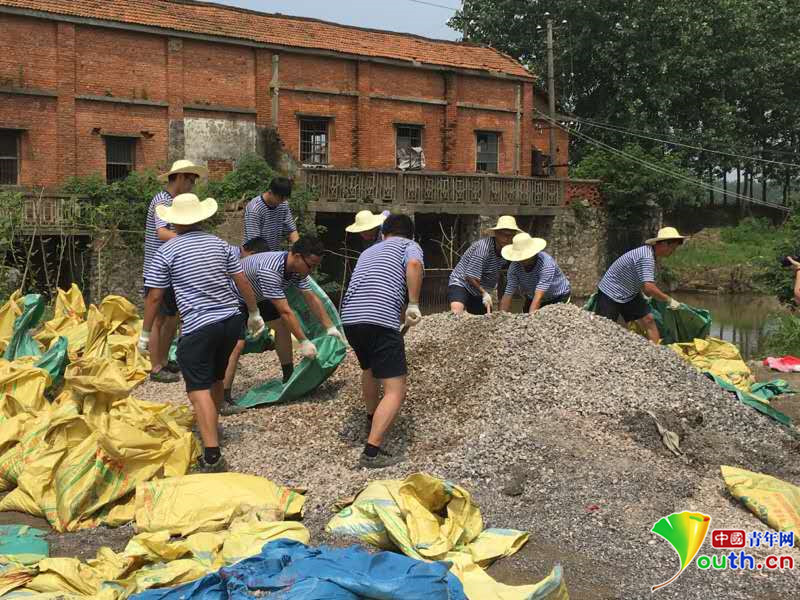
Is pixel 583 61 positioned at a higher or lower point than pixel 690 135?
higher

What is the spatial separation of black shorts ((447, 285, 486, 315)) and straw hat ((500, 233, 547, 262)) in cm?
63

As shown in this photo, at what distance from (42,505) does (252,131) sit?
668 inches

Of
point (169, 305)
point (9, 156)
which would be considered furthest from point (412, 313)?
point (9, 156)

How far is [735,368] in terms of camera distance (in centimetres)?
815

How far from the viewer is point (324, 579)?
3162 mm

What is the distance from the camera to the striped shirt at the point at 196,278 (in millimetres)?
5211

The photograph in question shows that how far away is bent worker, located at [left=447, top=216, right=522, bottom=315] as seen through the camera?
793 cm

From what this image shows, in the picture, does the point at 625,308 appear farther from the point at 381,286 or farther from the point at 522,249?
the point at 381,286

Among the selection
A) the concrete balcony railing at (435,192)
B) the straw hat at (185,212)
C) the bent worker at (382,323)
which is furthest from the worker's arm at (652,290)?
the concrete balcony railing at (435,192)

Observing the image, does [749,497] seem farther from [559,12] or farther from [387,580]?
[559,12]

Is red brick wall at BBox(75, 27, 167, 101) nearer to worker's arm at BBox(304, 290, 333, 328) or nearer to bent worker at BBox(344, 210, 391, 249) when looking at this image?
bent worker at BBox(344, 210, 391, 249)

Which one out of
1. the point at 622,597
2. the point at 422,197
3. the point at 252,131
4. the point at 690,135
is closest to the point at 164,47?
the point at 252,131

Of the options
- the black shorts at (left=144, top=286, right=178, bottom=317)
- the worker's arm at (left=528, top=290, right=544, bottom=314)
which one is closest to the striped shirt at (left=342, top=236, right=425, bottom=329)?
the black shorts at (left=144, top=286, right=178, bottom=317)

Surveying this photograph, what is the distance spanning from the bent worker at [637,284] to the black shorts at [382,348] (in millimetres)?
3657
